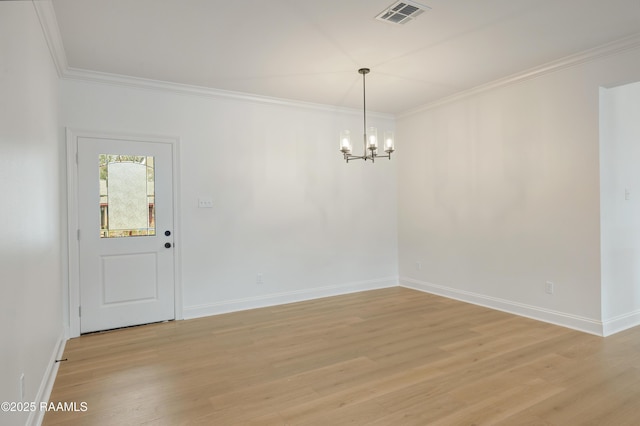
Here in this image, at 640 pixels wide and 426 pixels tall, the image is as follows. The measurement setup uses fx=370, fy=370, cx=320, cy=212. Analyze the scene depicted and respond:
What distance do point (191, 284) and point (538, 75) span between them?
476 centimetres

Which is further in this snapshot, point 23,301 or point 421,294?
point 421,294

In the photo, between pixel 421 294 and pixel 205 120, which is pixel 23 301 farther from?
pixel 421 294

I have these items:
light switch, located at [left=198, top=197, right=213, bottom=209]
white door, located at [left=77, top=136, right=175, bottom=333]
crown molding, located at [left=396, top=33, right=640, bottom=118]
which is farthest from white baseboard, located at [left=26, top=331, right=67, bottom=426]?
crown molding, located at [left=396, top=33, right=640, bottom=118]

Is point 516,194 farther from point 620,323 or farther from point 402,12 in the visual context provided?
point 402,12

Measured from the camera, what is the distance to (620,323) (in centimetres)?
389

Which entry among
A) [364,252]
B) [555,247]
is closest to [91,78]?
[364,252]

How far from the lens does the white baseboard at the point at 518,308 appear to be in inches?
152

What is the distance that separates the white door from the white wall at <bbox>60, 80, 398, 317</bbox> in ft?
0.71

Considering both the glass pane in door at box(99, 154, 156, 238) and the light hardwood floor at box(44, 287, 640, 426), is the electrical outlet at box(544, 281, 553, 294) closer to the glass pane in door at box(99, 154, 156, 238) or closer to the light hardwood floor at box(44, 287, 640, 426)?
the light hardwood floor at box(44, 287, 640, 426)

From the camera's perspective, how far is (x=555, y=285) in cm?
412

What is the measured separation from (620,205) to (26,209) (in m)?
5.25

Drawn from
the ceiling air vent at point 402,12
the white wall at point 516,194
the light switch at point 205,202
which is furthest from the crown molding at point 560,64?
the light switch at point 205,202

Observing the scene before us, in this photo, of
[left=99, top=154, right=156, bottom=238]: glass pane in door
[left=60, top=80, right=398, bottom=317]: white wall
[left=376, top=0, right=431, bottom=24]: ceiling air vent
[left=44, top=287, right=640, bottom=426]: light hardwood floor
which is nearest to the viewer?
[left=44, top=287, right=640, bottom=426]: light hardwood floor

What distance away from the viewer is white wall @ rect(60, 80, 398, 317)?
443 centimetres
